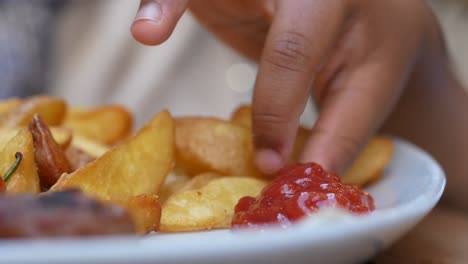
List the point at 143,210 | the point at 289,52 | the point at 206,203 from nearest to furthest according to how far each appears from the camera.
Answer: the point at 143,210
the point at 206,203
the point at 289,52

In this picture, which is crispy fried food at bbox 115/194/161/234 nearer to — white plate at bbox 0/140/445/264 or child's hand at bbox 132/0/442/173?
white plate at bbox 0/140/445/264

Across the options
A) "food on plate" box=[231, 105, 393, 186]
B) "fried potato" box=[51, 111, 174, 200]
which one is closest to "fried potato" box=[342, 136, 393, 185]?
"food on plate" box=[231, 105, 393, 186]

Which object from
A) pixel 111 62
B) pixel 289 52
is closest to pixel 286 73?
pixel 289 52

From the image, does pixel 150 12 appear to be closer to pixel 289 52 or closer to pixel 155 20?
pixel 155 20

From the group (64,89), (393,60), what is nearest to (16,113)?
(393,60)

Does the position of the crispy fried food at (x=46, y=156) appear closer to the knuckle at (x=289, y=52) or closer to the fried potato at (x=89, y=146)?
the fried potato at (x=89, y=146)

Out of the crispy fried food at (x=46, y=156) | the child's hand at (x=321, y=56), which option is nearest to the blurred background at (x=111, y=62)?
the child's hand at (x=321, y=56)

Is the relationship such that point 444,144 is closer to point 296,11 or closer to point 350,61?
point 350,61
